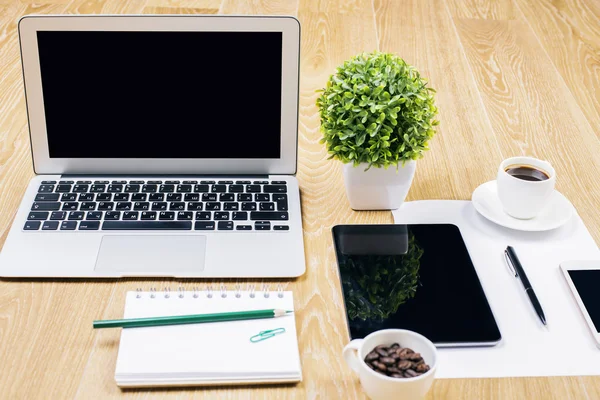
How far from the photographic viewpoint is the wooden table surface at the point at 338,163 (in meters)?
0.84

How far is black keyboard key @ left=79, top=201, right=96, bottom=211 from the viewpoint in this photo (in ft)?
3.48

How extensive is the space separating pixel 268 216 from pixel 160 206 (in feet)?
0.53

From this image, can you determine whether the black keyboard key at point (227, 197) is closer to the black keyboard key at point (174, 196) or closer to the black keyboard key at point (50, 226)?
the black keyboard key at point (174, 196)

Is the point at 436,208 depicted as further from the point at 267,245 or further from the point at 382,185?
the point at 267,245

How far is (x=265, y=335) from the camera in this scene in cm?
87

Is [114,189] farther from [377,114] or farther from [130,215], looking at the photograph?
[377,114]

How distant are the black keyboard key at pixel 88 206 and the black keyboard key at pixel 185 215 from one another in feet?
0.42

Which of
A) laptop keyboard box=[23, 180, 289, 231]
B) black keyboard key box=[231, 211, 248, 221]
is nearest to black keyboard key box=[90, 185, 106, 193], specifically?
laptop keyboard box=[23, 180, 289, 231]

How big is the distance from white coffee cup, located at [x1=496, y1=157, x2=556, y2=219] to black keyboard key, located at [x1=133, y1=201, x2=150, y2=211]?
0.54m

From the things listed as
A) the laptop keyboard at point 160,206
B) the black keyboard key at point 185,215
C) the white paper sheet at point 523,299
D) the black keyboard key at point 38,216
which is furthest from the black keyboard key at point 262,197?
the black keyboard key at point 38,216

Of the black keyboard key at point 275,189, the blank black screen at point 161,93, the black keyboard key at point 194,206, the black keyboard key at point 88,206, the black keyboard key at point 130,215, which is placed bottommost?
the black keyboard key at point 88,206

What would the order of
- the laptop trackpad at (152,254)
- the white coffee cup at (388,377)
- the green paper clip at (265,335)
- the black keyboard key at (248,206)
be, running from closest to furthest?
the white coffee cup at (388,377) < the green paper clip at (265,335) < the laptop trackpad at (152,254) < the black keyboard key at (248,206)

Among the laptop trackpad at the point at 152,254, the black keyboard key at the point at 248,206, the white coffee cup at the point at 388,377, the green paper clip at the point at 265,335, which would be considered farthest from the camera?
the black keyboard key at the point at 248,206

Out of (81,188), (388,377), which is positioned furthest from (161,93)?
(388,377)
